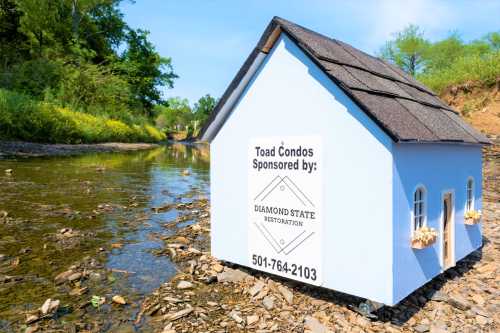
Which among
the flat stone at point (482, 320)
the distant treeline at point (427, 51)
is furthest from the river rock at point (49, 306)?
the distant treeline at point (427, 51)

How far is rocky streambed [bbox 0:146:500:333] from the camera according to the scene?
15.8ft

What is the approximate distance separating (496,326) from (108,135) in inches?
1491

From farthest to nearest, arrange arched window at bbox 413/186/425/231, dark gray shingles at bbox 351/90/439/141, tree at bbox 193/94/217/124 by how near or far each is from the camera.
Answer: tree at bbox 193/94/217/124, arched window at bbox 413/186/425/231, dark gray shingles at bbox 351/90/439/141

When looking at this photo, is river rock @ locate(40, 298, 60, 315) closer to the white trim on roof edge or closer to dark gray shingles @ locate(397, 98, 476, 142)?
the white trim on roof edge

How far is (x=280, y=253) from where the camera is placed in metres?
5.64

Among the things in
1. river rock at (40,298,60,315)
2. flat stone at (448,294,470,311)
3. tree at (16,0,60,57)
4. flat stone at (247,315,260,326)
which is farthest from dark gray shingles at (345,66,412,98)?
tree at (16,0,60,57)

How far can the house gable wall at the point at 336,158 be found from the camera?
4.55 m

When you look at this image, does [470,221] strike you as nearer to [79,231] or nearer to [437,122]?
[437,122]

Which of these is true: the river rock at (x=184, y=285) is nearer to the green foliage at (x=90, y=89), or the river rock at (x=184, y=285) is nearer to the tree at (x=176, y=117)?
the green foliage at (x=90, y=89)

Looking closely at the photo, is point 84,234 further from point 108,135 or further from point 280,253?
point 108,135

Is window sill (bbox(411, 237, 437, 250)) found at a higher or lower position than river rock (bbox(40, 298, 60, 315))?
higher

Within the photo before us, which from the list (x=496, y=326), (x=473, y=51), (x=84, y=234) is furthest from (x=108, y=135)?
(x=473, y=51)

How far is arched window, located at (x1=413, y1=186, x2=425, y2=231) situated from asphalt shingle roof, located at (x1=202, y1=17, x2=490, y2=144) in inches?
31.0

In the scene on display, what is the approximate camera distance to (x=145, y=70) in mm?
56688
